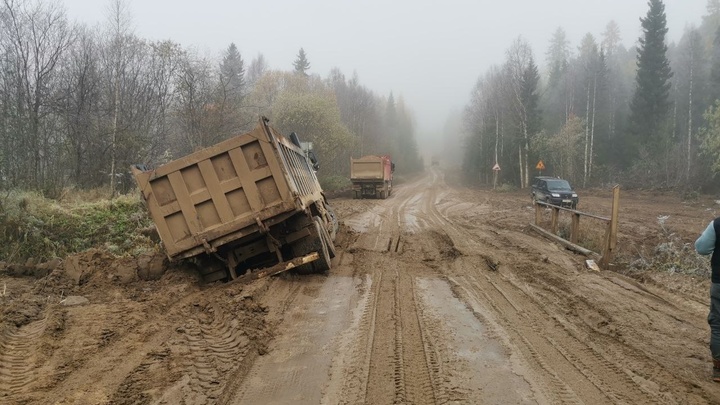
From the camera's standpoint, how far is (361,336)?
5.46m

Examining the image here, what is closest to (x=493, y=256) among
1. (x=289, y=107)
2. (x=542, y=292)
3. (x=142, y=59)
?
(x=542, y=292)

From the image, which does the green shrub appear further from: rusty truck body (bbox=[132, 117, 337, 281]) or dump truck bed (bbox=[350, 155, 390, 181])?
dump truck bed (bbox=[350, 155, 390, 181])

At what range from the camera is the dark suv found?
74.4ft

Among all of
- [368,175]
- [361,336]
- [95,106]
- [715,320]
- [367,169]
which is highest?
[95,106]

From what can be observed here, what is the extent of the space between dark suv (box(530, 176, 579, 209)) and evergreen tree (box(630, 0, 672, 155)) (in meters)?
24.6

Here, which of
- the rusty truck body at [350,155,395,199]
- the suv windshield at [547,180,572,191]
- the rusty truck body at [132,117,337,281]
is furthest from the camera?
the rusty truck body at [350,155,395,199]

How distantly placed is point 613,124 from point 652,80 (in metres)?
9.09

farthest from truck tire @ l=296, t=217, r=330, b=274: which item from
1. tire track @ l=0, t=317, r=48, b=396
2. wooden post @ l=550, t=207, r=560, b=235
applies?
wooden post @ l=550, t=207, r=560, b=235

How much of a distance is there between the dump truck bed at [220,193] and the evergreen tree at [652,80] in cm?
4544

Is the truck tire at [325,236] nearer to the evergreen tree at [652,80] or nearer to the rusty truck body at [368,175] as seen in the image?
the rusty truck body at [368,175]

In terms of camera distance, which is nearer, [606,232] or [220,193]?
[220,193]

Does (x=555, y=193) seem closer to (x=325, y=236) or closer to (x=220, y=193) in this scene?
(x=325, y=236)

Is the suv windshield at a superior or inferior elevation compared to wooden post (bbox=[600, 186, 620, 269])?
inferior

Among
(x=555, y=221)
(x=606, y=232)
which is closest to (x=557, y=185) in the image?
(x=555, y=221)
